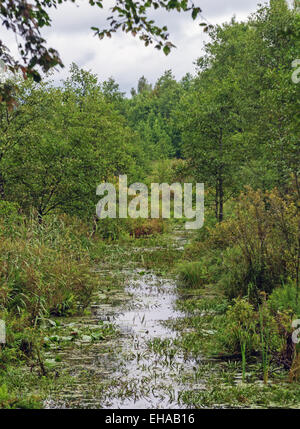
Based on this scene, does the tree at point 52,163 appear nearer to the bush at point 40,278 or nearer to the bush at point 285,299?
the bush at point 40,278

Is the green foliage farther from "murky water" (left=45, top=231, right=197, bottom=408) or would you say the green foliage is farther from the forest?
"murky water" (left=45, top=231, right=197, bottom=408)

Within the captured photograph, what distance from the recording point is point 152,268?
54.2 feet

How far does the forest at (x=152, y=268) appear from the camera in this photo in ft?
22.6

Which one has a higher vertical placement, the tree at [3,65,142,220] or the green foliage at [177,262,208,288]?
the tree at [3,65,142,220]

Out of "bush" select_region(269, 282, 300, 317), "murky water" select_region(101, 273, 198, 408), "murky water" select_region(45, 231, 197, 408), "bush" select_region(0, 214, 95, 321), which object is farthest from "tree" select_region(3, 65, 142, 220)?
"bush" select_region(269, 282, 300, 317)

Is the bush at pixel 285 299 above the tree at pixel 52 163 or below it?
below

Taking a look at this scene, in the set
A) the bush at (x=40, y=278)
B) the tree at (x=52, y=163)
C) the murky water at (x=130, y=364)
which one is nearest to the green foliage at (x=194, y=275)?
the murky water at (x=130, y=364)

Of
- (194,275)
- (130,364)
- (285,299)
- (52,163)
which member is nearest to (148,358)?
(130,364)

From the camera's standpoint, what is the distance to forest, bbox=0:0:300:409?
689cm

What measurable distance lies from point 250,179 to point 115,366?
10.4m

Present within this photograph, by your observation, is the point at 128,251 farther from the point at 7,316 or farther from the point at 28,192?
the point at 7,316

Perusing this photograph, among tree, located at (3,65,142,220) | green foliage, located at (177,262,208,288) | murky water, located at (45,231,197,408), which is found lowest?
murky water, located at (45,231,197,408)

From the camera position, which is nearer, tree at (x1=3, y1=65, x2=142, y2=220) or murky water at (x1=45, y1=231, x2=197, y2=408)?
murky water at (x1=45, y1=231, x2=197, y2=408)

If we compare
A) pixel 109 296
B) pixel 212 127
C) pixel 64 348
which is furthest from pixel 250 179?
pixel 64 348
